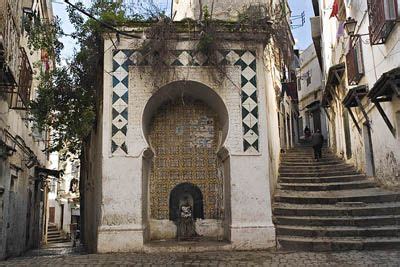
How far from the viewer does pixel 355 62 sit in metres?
13.3

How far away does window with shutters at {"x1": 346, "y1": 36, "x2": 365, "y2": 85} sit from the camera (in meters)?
12.9

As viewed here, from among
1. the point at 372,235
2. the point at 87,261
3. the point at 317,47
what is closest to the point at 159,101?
the point at 87,261

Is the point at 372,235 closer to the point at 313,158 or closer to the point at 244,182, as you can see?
the point at 244,182

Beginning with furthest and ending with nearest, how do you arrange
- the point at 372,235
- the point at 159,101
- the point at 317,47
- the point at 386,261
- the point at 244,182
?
the point at 317,47 → the point at 159,101 → the point at 244,182 → the point at 372,235 → the point at 386,261

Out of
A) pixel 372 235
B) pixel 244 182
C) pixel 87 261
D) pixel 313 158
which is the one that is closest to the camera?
pixel 87 261

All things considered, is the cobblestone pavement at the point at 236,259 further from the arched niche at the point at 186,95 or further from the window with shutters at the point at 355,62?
the window with shutters at the point at 355,62

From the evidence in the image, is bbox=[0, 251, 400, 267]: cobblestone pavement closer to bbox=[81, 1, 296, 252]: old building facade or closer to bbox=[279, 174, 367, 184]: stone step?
bbox=[81, 1, 296, 252]: old building facade

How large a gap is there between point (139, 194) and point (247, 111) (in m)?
3.04

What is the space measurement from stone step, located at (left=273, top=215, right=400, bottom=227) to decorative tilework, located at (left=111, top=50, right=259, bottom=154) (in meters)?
1.81

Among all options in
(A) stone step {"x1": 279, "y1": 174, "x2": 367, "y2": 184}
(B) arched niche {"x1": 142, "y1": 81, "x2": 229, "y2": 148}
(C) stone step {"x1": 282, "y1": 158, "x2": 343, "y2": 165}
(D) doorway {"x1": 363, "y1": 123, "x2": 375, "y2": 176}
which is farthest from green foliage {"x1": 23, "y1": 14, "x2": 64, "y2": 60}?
(D) doorway {"x1": 363, "y1": 123, "x2": 375, "y2": 176}

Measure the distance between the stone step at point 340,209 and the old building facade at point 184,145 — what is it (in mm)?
933

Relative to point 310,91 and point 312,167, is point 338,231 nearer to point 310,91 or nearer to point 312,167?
point 312,167

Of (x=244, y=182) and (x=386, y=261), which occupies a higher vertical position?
(x=244, y=182)

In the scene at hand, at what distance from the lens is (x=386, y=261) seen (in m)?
7.16
